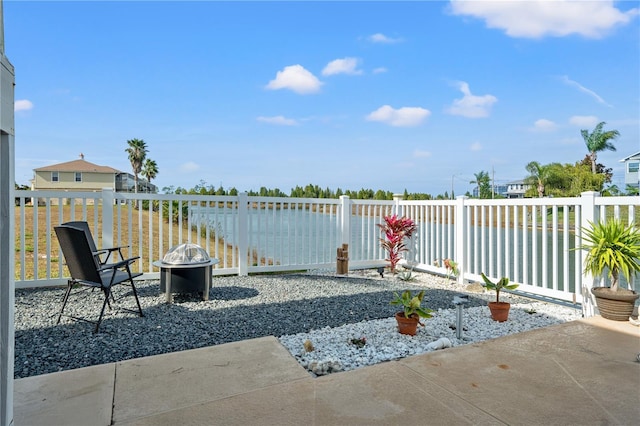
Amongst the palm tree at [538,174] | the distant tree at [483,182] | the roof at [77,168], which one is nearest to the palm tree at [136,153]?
the roof at [77,168]

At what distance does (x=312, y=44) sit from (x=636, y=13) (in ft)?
18.0

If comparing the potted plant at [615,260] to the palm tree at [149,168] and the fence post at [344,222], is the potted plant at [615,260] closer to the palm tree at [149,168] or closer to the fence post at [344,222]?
the fence post at [344,222]

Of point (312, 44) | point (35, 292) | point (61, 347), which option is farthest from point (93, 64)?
point (61, 347)

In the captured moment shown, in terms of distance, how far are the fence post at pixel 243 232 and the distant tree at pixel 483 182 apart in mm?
49169

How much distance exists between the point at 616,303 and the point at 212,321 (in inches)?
144

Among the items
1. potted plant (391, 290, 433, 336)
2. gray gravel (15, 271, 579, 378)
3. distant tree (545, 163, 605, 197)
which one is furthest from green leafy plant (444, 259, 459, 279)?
distant tree (545, 163, 605, 197)

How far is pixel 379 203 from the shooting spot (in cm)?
641

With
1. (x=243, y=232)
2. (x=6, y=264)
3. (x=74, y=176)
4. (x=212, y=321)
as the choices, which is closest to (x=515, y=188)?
(x=74, y=176)

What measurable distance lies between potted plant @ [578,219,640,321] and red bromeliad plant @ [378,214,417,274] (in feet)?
9.24

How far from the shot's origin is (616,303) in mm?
3256

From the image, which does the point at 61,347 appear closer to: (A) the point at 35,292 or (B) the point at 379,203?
(A) the point at 35,292

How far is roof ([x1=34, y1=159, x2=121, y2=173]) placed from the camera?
31.8 m

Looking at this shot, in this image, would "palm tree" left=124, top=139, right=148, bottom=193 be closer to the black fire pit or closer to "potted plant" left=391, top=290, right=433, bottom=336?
the black fire pit

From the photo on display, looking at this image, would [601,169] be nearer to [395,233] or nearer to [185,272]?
[395,233]
